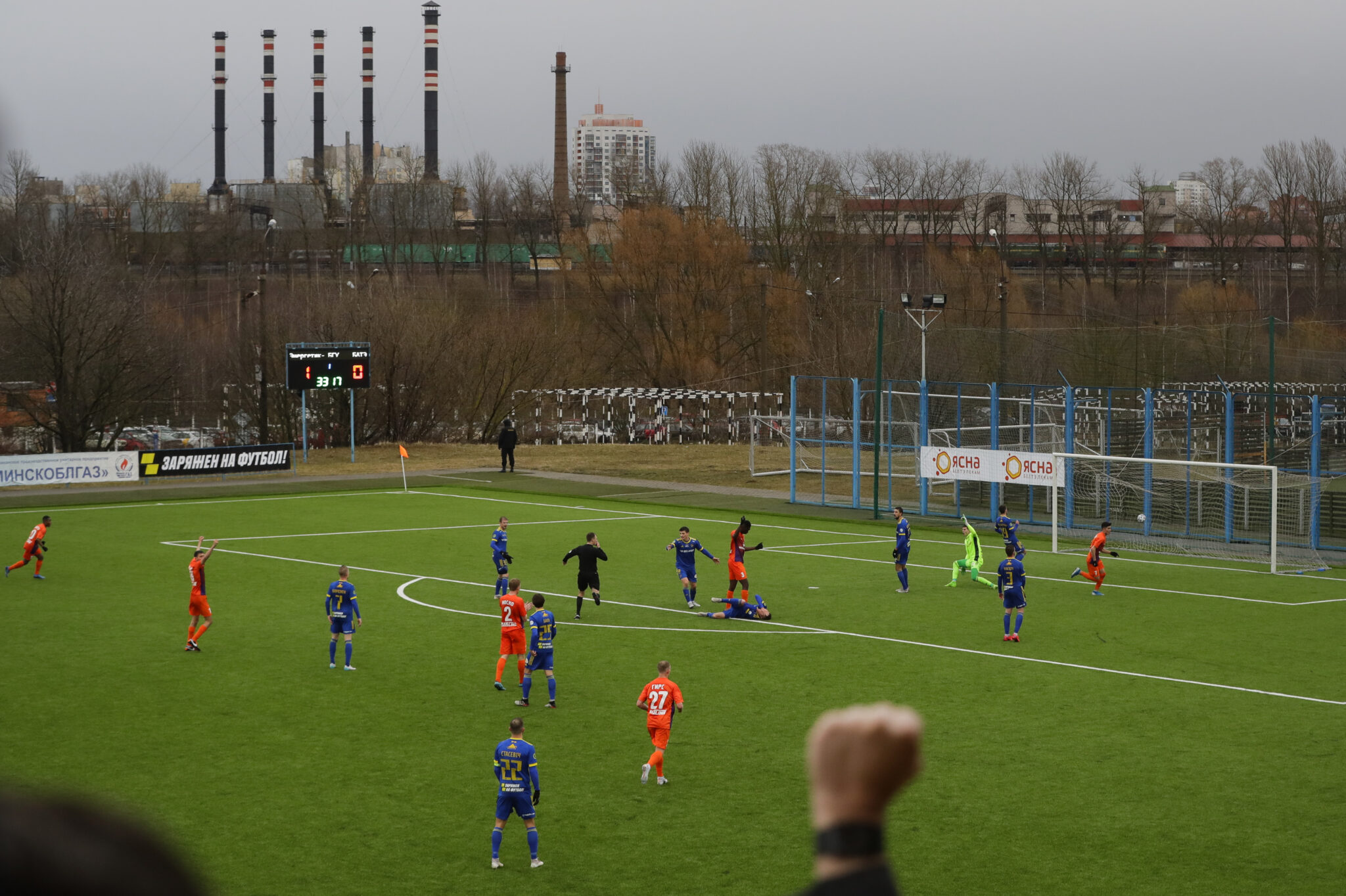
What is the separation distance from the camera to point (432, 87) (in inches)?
5246

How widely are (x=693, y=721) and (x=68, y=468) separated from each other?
40.2 m

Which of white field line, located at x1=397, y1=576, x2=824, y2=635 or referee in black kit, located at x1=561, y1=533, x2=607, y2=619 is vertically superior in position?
referee in black kit, located at x1=561, y1=533, x2=607, y2=619

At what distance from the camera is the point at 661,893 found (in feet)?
41.8

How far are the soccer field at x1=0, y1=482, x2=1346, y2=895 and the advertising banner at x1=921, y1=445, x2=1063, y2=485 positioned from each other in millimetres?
3192

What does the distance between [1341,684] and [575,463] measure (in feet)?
145

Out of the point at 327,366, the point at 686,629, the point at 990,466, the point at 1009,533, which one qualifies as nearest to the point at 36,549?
the point at 686,629

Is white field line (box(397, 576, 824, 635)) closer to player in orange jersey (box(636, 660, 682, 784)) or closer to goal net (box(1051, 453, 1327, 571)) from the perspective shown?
player in orange jersey (box(636, 660, 682, 784))

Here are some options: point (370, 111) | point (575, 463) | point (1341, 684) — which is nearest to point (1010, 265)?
point (575, 463)

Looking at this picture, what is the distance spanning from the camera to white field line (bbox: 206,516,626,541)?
131 feet

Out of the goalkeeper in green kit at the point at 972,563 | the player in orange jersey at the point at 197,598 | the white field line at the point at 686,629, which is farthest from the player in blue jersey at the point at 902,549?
the player in orange jersey at the point at 197,598

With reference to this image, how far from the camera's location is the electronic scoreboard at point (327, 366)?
56.1 meters

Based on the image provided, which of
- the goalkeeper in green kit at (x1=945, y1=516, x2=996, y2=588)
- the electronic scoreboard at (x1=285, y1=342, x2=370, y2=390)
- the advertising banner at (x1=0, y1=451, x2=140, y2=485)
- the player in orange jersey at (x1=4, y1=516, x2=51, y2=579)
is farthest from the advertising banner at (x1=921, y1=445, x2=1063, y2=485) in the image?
the advertising banner at (x1=0, y1=451, x2=140, y2=485)

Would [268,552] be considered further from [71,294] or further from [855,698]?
[71,294]

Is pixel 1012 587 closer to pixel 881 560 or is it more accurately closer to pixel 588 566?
pixel 588 566
